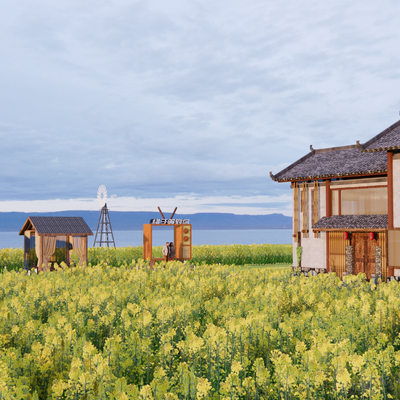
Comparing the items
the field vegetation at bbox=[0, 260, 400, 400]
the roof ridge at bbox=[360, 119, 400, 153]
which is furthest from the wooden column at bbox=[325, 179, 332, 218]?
the field vegetation at bbox=[0, 260, 400, 400]

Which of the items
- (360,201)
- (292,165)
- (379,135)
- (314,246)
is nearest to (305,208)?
(314,246)

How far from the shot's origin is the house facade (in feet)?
66.0

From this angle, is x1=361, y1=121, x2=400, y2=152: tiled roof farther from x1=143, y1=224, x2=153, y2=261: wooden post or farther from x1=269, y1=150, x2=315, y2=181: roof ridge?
x1=143, y1=224, x2=153, y2=261: wooden post

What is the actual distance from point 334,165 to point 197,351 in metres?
19.9

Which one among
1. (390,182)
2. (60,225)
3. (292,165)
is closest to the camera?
(390,182)

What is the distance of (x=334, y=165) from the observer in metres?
22.9

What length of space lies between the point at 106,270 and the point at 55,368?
28.3ft

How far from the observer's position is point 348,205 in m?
22.2

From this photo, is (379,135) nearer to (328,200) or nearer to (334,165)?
(334,165)

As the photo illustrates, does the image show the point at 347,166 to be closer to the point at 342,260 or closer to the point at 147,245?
the point at 342,260

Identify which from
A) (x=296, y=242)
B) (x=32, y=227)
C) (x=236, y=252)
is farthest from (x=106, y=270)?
(x=236, y=252)

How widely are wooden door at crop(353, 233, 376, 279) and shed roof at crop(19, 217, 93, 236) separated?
14.9 metres

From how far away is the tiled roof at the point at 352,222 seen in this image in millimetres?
20062

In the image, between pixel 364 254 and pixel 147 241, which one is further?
pixel 147 241
